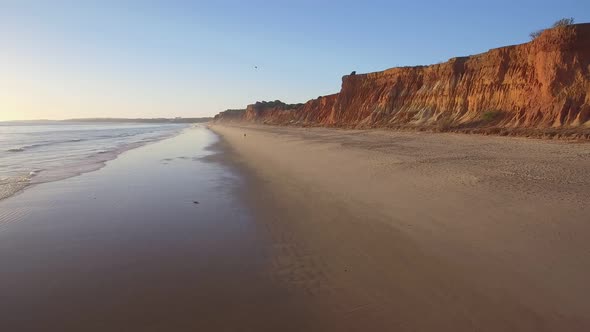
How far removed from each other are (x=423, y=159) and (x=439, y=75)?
3095cm

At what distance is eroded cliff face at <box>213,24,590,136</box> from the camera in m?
23.5

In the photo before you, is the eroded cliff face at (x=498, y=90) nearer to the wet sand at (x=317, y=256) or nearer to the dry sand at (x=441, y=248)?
the dry sand at (x=441, y=248)

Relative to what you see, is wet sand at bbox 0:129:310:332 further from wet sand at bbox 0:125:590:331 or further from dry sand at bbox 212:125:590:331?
dry sand at bbox 212:125:590:331

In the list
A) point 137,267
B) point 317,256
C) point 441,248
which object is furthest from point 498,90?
point 137,267

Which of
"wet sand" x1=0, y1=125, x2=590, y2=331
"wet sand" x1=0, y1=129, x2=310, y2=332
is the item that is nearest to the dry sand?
"wet sand" x1=0, y1=125, x2=590, y2=331

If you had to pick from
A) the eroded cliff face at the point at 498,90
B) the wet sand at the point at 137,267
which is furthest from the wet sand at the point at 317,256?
the eroded cliff face at the point at 498,90

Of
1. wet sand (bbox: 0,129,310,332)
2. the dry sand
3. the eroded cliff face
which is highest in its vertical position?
the eroded cliff face

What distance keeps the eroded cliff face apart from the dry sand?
15.7m

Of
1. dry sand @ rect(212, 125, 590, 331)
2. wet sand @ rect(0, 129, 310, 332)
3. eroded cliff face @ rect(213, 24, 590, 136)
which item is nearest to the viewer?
dry sand @ rect(212, 125, 590, 331)

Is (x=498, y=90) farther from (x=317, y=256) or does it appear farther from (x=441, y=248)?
(x=317, y=256)

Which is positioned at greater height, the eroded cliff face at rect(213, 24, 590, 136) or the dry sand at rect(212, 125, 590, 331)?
the eroded cliff face at rect(213, 24, 590, 136)

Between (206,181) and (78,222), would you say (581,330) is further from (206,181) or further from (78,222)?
(206,181)

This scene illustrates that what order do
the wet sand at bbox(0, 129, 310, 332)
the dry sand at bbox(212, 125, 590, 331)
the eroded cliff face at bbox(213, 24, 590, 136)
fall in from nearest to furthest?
the dry sand at bbox(212, 125, 590, 331) → the wet sand at bbox(0, 129, 310, 332) → the eroded cliff face at bbox(213, 24, 590, 136)

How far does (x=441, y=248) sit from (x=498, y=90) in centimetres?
3019
